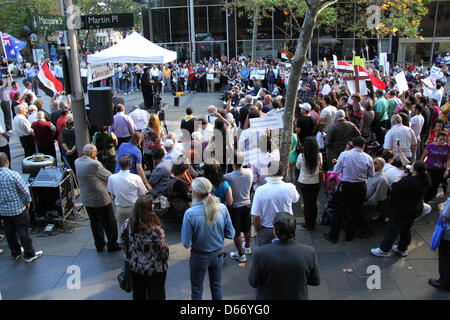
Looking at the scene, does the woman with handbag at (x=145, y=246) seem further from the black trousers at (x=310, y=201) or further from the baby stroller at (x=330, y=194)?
the baby stroller at (x=330, y=194)

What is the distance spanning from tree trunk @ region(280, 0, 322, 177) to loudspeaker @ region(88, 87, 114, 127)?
10.4 ft

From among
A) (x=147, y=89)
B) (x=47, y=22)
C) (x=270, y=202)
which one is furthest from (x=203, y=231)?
(x=147, y=89)

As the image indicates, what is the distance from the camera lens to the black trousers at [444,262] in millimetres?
4926

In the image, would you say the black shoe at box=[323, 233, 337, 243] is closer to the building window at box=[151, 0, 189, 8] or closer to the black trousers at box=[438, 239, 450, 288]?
the black trousers at box=[438, 239, 450, 288]

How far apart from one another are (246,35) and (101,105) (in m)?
26.6

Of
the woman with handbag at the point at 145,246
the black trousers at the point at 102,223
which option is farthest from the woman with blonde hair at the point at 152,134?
the woman with handbag at the point at 145,246

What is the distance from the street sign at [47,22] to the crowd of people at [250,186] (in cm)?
215

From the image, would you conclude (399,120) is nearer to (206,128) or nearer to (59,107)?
(206,128)

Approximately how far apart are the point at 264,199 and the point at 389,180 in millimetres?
2747

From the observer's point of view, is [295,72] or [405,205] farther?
[295,72]

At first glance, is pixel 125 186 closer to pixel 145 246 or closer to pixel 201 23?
pixel 145 246

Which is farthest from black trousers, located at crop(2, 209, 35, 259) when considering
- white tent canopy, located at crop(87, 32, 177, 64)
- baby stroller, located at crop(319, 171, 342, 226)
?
white tent canopy, located at crop(87, 32, 177, 64)

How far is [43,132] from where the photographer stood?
8.94 meters

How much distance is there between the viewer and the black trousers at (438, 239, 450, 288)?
16.2ft
